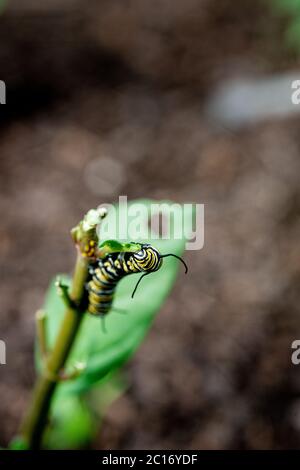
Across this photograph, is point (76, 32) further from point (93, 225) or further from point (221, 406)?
point (93, 225)

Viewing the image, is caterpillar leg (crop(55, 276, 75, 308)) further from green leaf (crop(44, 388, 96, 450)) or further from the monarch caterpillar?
green leaf (crop(44, 388, 96, 450))

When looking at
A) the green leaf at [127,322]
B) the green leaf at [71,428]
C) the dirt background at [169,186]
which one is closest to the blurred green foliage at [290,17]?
the dirt background at [169,186]

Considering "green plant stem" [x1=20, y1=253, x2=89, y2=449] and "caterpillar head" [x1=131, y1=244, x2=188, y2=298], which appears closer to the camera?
"caterpillar head" [x1=131, y1=244, x2=188, y2=298]

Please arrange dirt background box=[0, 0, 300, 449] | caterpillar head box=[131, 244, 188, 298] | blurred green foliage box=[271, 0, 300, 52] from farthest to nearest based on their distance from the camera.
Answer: blurred green foliage box=[271, 0, 300, 52], dirt background box=[0, 0, 300, 449], caterpillar head box=[131, 244, 188, 298]

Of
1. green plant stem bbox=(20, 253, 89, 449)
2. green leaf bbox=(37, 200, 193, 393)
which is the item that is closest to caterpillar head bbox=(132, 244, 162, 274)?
green plant stem bbox=(20, 253, 89, 449)

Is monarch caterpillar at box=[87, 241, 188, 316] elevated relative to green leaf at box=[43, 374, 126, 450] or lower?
elevated
